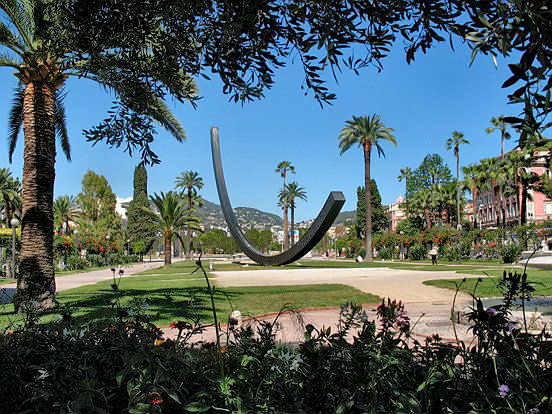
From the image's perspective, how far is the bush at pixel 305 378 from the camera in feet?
5.81

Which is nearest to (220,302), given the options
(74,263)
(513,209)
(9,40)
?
(9,40)

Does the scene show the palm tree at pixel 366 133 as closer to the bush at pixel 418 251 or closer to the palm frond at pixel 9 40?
the bush at pixel 418 251

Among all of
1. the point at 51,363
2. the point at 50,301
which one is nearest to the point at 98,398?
the point at 51,363

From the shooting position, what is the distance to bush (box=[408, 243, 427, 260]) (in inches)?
1725

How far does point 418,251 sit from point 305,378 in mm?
44311

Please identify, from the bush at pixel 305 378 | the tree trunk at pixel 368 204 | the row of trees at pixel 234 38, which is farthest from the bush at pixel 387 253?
the bush at pixel 305 378

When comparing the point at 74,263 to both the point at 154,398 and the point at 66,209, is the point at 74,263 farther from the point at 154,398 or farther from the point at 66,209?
the point at 154,398

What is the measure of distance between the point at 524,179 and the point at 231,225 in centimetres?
3176

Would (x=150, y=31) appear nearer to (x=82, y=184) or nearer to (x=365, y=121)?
(x=365, y=121)

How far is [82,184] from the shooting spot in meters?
53.6

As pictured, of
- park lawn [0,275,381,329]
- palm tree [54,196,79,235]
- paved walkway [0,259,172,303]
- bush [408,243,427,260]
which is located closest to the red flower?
paved walkway [0,259,172,303]

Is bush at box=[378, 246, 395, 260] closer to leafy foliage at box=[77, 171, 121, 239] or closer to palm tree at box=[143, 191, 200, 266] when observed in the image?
palm tree at box=[143, 191, 200, 266]

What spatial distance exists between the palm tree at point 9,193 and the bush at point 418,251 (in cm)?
4126

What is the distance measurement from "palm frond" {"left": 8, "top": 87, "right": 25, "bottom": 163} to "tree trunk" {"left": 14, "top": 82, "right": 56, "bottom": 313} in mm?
1309
